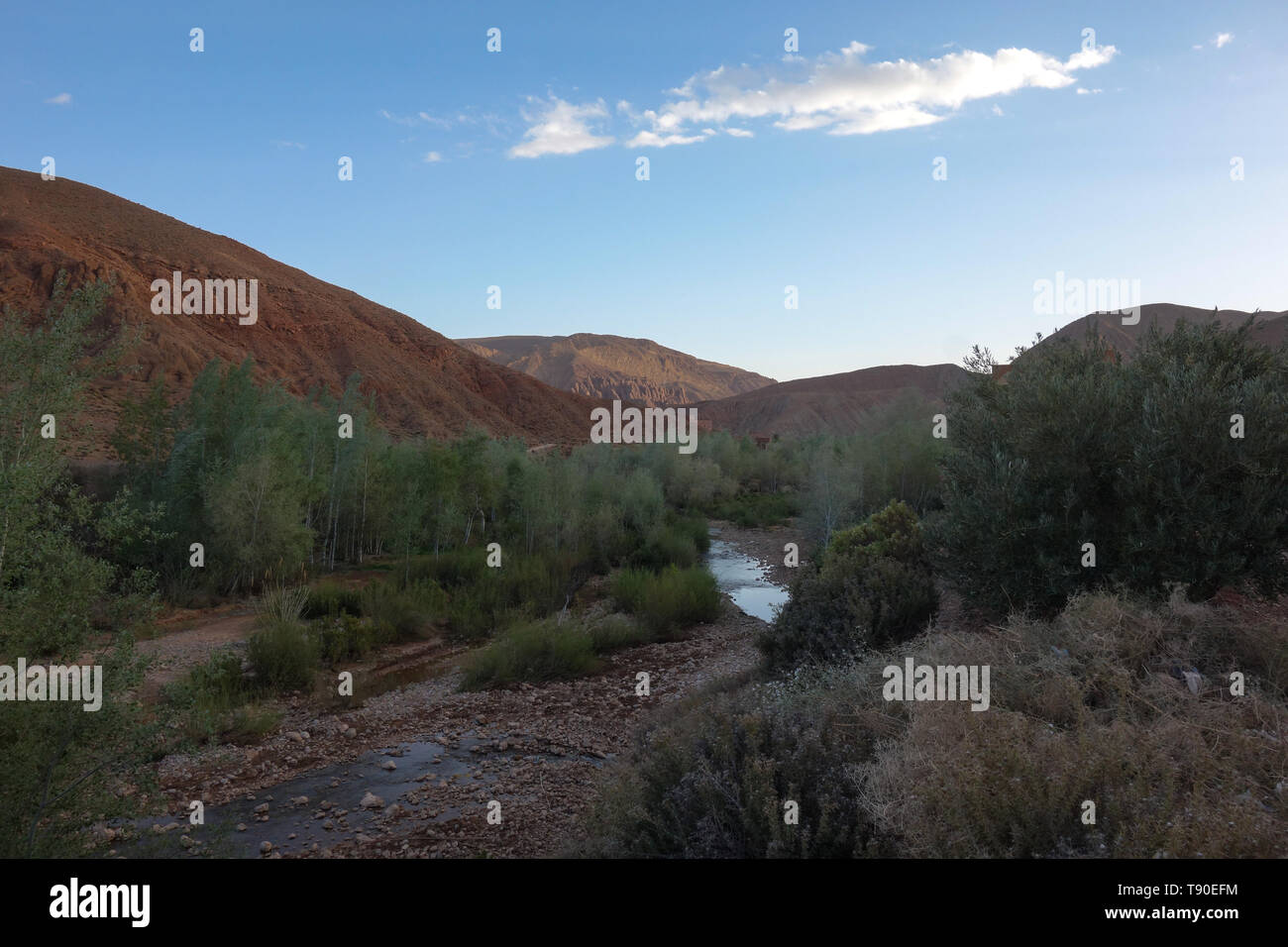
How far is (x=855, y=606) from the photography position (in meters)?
9.09

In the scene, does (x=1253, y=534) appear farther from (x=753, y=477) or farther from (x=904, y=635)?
(x=753, y=477)

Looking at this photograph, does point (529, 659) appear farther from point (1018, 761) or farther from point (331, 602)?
point (1018, 761)

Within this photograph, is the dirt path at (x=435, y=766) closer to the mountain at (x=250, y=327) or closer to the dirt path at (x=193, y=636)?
the dirt path at (x=193, y=636)

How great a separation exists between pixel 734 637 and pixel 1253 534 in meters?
9.48

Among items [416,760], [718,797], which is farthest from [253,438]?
[718,797]

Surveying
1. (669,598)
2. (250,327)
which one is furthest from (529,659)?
(250,327)

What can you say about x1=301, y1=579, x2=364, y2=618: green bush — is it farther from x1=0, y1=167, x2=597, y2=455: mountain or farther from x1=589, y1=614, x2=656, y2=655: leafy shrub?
x1=0, y1=167, x2=597, y2=455: mountain

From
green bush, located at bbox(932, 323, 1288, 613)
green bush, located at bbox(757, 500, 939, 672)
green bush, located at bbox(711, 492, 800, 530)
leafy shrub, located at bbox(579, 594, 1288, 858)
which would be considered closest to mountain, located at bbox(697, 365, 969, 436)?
green bush, located at bbox(711, 492, 800, 530)

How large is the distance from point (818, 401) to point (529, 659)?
79.2 metres

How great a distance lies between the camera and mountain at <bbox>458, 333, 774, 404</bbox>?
5064 inches

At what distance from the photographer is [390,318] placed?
61375 millimetres

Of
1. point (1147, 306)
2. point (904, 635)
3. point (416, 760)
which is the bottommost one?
point (416, 760)

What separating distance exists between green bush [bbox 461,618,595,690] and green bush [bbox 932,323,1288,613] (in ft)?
21.3

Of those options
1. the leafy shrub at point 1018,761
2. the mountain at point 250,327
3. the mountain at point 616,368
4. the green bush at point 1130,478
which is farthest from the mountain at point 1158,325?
the mountain at point 616,368
